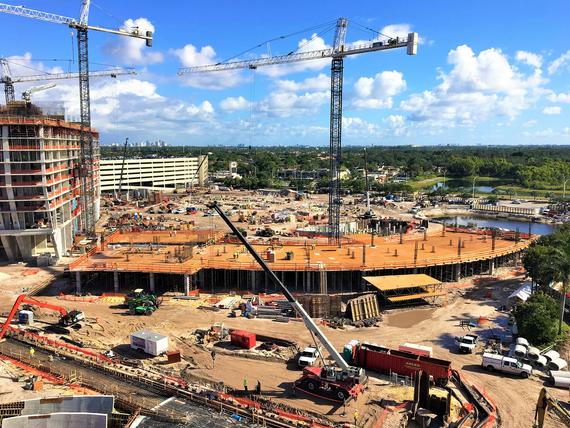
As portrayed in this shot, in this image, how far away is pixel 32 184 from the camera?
6525 cm

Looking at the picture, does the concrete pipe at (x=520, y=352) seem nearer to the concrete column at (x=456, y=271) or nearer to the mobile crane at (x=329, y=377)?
the mobile crane at (x=329, y=377)

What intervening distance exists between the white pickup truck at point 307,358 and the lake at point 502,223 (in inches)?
3362

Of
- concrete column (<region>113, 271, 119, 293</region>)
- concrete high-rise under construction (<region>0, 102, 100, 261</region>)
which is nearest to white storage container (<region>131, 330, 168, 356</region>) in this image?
concrete column (<region>113, 271, 119, 293</region>)

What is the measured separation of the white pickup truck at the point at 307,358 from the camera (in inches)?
1447

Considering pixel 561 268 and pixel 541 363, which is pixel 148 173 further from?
pixel 541 363

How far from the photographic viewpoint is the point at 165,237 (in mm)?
78312

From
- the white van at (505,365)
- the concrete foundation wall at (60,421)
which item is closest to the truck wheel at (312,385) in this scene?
the concrete foundation wall at (60,421)

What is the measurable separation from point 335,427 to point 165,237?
55.6m

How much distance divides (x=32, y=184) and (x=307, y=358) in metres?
47.5

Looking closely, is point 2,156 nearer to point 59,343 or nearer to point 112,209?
point 59,343

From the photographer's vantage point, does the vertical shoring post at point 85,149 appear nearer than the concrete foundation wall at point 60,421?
No

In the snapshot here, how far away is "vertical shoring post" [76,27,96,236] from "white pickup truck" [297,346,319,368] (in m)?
58.1

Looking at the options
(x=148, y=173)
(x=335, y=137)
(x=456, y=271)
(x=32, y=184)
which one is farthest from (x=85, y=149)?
(x=148, y=173)

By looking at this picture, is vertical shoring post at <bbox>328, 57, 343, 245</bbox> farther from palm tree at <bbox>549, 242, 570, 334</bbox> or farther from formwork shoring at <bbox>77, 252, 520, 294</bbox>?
palm tree at <bbox>549, 242, 570, 334</bbox>
